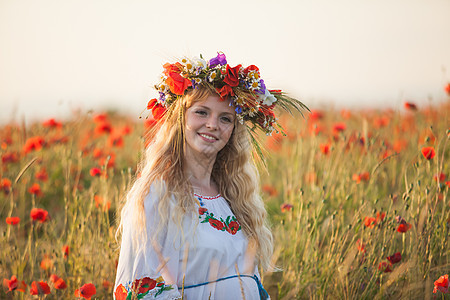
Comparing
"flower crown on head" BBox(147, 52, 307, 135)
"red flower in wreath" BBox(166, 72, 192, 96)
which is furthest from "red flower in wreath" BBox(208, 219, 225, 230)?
"red flower in wreath" BBox(166, 72, 192, 96)

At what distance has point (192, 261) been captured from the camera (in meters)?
2.03

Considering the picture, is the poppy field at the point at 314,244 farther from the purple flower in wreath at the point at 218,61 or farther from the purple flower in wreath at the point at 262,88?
the purple flower in wreath at the point at 218,61

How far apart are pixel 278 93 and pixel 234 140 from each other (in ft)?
1.24

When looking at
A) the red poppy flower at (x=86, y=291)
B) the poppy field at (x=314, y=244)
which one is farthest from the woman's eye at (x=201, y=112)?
the red poppy flower at (x=86, y=291)

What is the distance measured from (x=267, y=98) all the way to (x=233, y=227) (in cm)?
74

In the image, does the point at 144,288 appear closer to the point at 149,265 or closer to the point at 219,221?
the point at 149,265

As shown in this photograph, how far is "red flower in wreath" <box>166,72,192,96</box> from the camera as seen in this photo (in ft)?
7.41

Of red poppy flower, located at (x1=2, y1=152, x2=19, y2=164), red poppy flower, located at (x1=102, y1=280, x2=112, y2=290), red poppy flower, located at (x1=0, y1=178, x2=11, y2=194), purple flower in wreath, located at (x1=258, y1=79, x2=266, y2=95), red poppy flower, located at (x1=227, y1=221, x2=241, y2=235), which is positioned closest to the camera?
red poppy flower, located at (x1=227, y1=221, x2=241, y2=235)

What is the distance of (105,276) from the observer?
9.52 ft

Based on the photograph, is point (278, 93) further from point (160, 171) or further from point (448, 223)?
point (448, 223)

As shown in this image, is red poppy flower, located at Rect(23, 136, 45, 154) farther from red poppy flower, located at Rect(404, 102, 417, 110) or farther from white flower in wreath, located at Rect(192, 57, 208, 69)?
red poppy flower, located at Rect(404, 102, 417, 110)

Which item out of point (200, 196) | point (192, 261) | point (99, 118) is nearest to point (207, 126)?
point (200, 196)

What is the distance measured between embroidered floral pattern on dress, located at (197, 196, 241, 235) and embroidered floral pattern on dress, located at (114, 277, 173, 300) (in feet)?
1.23

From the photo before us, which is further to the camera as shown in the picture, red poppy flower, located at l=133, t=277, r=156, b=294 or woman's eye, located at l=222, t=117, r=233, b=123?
woman's eye, located at l=222, t=117, r=233, b=123
